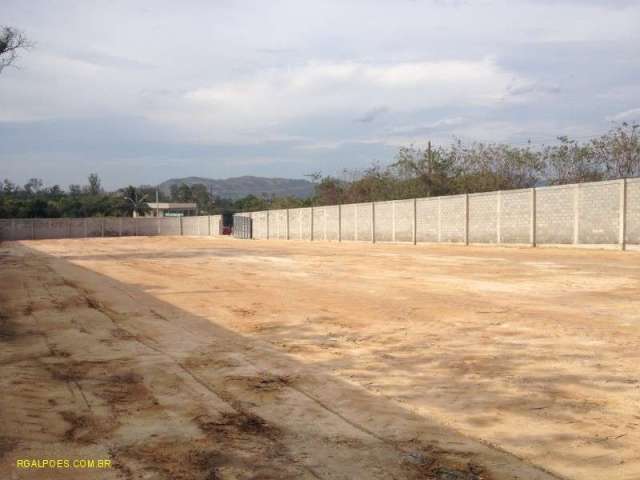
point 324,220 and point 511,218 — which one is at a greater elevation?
point 511,218

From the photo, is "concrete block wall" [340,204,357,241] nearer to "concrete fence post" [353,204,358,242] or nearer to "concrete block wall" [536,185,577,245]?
"concrete fence post" [353,204,358,242]

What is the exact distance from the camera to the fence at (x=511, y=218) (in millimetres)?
20812

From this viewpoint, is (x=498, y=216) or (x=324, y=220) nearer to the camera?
(x=498, y=216)

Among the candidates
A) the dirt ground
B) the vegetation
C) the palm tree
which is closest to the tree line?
the vegetation

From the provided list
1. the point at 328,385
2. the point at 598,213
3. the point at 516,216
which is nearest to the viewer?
the point at 328,385

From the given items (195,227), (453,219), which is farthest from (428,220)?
(195,227)

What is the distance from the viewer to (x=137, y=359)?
20.4 feet

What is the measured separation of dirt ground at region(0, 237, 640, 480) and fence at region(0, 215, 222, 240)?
177ft

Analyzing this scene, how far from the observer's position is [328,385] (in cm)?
524

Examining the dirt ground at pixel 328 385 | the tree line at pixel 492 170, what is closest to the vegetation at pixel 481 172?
the tree line at pixel 492 170

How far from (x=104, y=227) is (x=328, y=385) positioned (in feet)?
215

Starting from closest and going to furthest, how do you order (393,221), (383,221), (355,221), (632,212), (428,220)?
(632,212), (428,220), (393,221), (383,221), (355,221)

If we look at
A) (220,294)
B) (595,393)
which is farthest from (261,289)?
(595,393)

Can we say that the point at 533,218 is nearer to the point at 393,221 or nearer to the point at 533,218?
the point at 533,218
